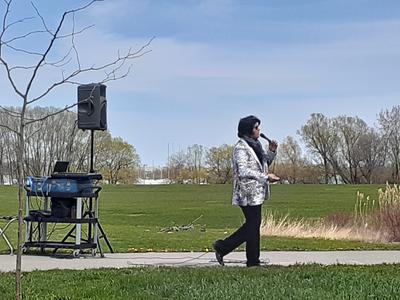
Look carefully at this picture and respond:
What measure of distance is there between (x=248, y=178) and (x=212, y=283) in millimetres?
2035

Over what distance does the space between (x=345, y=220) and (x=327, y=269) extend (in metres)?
11.0

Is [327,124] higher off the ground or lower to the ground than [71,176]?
higher

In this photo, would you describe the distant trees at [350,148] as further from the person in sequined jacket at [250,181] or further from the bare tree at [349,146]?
the person in sequined jacket at [250,181]

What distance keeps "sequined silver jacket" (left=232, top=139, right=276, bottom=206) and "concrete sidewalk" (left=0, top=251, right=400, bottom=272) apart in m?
1.08

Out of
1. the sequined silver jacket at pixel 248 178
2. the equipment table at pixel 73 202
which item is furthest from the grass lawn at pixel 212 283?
the equipment table at pixel 73 202

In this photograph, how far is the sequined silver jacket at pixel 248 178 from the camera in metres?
9.84

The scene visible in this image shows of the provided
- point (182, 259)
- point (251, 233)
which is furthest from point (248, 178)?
point (182, 259)

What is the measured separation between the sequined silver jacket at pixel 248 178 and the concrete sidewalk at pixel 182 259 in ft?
3.53

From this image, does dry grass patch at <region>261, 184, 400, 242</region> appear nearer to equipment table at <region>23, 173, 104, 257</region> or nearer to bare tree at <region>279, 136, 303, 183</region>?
equipment table at <region>23, 173, 104, 257</region>

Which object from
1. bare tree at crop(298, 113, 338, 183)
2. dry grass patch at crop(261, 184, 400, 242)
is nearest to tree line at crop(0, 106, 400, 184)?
bare tree at crop(298, 113, 338, 183)

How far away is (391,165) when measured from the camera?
106 metres

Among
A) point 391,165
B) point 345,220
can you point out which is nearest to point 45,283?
point 345,220

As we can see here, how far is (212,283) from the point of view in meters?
8.20

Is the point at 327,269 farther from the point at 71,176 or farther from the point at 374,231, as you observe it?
the point at 374,231
